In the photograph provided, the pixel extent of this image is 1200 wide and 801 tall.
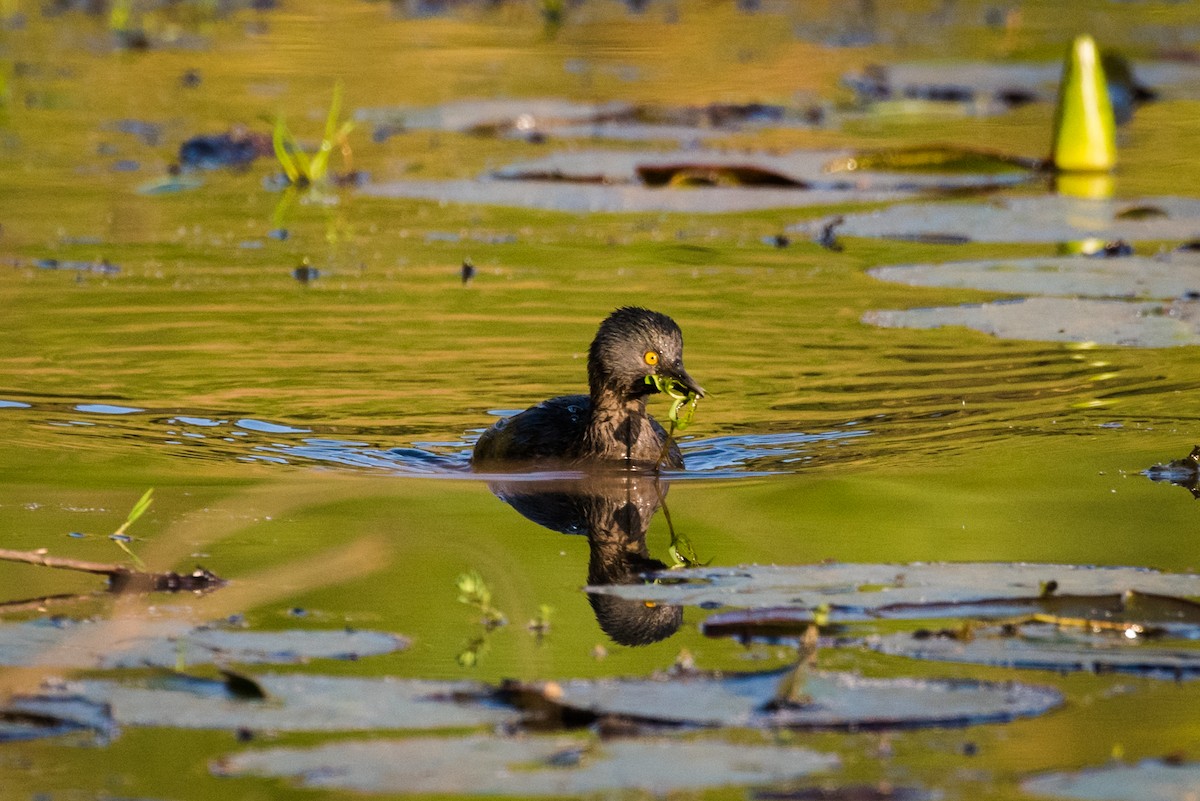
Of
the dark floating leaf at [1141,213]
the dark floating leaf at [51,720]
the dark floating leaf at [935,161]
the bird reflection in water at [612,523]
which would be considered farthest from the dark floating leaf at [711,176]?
the dark floating leaf at [51,720]

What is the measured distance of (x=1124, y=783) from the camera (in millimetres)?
3256

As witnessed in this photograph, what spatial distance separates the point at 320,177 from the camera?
12.0 meters

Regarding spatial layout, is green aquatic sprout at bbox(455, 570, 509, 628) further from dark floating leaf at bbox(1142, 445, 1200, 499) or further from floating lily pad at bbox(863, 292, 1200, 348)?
floating lily pad at bbox(863, 292, 1200, 348)

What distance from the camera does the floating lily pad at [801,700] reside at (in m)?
3.53

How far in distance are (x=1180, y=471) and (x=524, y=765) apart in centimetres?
329

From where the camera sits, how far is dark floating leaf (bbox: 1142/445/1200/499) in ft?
19.4

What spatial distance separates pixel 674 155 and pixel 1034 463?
6.37 m

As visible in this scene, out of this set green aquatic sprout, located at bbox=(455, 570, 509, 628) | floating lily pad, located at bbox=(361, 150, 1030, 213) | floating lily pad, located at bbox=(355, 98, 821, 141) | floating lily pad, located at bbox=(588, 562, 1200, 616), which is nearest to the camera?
green aquatic sprout, located at bbox=(455, 570, 509, 628)

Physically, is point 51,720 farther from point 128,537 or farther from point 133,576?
point 128,537

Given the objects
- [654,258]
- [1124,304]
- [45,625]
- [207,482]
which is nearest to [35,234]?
[654,258]

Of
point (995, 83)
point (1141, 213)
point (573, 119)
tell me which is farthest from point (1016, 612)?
point (995, 83)

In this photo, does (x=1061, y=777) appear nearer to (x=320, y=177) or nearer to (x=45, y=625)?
(x=45, y=625)

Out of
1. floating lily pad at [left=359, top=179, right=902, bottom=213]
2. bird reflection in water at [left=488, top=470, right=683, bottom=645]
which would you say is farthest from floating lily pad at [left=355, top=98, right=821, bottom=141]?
bird reflection in water at [left=488, top=470, right=683, bottom=645]

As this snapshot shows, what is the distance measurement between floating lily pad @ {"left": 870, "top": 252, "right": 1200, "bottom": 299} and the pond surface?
7 cm
